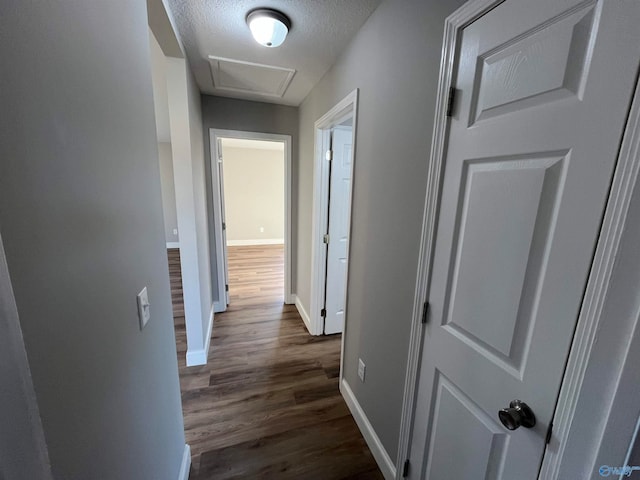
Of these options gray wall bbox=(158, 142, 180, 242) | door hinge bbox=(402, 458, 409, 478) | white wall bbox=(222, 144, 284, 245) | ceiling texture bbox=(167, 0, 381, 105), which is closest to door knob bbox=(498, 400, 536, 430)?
door hinge bbox=(402, 458, 409, 478)

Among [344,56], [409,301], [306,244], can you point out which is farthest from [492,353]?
[306,244]

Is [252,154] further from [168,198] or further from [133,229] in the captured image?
[133,229]

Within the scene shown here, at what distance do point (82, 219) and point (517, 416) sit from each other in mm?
1195

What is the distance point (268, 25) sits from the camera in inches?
55.2

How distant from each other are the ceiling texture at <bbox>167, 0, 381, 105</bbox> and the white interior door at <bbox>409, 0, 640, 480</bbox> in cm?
93

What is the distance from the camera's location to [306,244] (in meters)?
2.95

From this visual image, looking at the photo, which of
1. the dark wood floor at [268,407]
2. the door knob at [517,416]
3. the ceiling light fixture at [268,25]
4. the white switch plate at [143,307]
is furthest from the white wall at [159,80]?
the dark wood floor at [268,407]

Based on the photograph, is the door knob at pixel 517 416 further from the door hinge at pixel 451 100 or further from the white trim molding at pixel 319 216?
the white trim molding at pixel 319 216

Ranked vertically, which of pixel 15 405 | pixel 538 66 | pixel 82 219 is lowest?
pixel 15 405

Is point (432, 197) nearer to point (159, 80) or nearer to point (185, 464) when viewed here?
point (185, 464)

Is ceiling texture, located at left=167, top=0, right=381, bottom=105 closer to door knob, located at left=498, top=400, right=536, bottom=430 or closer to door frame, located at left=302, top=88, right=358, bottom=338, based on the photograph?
door frame, located at left=302, top=88, right=358, bottom=338

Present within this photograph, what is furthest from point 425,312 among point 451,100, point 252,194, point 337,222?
point 252,194

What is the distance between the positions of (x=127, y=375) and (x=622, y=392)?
1.22 metres

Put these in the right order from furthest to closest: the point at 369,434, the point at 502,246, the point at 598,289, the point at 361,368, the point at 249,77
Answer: the point at 249,77 < the point at 361,368 < the point at 369,434 < the point at 502,246 < the point at 598,289
